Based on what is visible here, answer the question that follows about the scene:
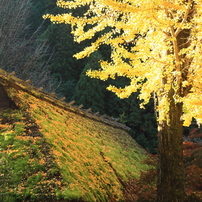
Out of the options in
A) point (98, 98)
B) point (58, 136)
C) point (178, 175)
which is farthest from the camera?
point (98, 98)

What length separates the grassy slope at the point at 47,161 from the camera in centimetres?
418

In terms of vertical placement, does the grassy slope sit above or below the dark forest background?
below

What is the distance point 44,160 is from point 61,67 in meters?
20.7

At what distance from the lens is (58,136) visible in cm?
621

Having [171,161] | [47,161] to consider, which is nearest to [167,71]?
[171,161]

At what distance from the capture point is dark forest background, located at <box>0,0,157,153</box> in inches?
760

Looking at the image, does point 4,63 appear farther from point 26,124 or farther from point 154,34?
point 154,34

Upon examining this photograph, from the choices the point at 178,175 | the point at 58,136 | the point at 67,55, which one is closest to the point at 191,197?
the point at 178,175

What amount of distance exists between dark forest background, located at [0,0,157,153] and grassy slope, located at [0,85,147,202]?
462 inches

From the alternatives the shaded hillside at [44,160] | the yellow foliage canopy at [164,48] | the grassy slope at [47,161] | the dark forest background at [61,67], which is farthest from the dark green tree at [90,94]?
the yellow foliage canopy at [164,48]

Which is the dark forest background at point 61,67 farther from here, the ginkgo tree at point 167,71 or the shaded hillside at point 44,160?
the ginkgo tree at point 167,71

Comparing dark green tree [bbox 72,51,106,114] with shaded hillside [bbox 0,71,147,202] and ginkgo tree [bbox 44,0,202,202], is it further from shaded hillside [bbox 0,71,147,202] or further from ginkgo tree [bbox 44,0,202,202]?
ginkgo tree [bbox 44,0,202,202]

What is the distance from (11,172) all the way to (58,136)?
1.99 metres

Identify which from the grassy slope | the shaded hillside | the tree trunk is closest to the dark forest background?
the shaded hillside
